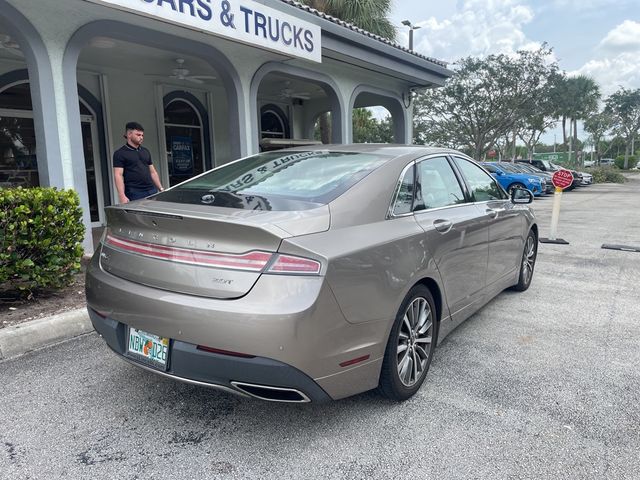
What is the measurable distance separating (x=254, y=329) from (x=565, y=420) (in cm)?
184

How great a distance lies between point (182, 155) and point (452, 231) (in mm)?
9150

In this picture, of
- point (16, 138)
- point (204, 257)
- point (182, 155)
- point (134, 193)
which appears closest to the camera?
point (204, 257)

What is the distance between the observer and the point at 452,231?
129 inches

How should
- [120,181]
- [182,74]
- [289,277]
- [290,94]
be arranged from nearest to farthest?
[289,277], [120,181], [182,74], [290,94]

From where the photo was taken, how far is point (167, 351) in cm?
232

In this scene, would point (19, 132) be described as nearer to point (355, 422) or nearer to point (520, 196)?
point (520, 196)

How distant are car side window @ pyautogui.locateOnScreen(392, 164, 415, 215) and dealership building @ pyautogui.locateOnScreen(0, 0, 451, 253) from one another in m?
4.08

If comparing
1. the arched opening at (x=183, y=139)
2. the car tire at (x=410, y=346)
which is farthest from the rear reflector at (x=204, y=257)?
the arched opening at (x=183, y=139)

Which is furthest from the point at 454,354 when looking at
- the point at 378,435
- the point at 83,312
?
the point at 83,312

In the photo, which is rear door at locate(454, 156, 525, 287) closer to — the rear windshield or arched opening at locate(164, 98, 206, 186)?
the rear windshield

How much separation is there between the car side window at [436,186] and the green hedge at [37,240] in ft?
10.3

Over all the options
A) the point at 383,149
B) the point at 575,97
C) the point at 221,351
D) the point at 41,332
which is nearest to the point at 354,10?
the point at 383,149

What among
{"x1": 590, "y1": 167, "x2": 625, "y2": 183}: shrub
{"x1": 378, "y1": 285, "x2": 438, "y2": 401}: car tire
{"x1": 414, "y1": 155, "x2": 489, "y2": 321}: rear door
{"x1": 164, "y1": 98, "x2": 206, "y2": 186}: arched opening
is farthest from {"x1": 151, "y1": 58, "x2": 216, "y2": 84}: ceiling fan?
{"x1": 590, "y1": 167, "x2": 625, "y2": 183}: shrub

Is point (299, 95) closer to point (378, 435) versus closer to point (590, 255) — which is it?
point (590, 255)
